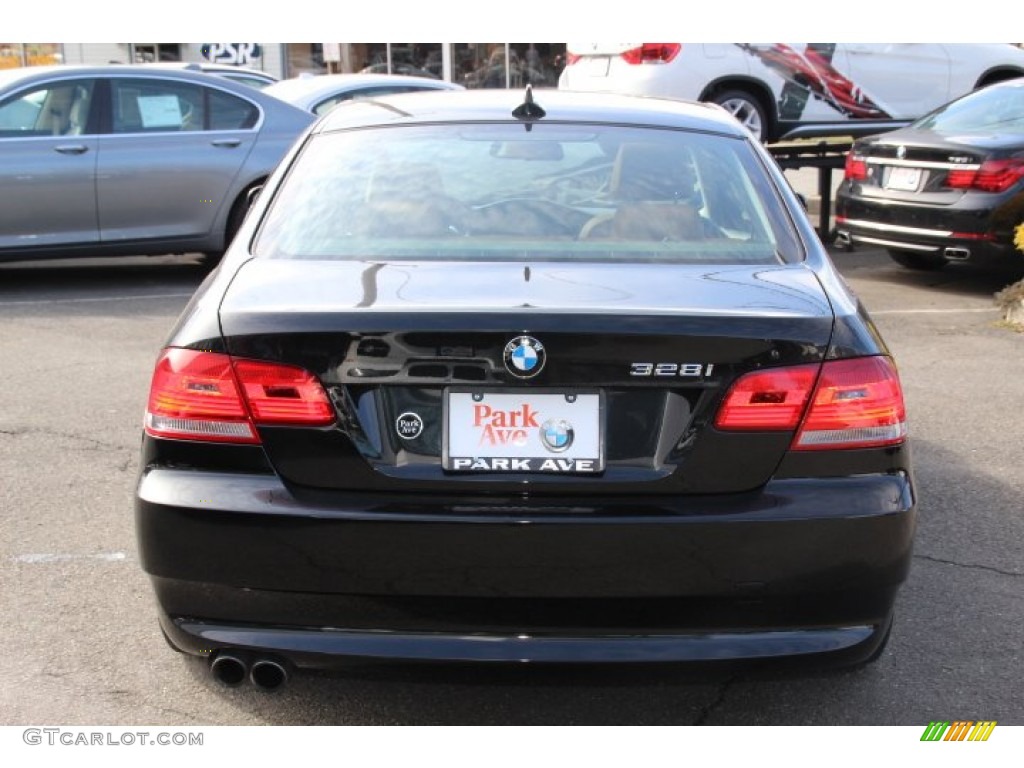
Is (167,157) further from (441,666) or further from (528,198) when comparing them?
(441,666)

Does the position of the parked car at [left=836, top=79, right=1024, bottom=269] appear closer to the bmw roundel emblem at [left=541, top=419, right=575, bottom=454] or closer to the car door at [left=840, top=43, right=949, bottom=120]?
the car door at [left=840, top=43, right=949, bottom=120]

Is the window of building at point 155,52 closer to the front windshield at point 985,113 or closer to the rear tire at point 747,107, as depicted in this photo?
the rear tire at point 747,107

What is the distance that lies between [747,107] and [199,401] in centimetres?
1191

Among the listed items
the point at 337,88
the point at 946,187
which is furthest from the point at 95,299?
the point at 946,187

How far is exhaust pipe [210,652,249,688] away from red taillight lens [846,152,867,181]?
809cm

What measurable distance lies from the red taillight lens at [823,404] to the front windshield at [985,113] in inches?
297

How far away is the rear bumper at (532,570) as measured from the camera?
287 centimetres

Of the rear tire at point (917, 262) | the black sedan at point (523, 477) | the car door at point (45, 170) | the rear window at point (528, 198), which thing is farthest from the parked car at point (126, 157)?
the black sedan at point (523, 477)

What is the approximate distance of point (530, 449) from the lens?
9.49ft

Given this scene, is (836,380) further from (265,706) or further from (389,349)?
(265,706)

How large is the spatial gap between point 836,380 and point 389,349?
3.27 ft

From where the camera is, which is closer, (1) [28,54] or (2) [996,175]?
(2) [996,175]

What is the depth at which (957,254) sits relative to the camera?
9.47m

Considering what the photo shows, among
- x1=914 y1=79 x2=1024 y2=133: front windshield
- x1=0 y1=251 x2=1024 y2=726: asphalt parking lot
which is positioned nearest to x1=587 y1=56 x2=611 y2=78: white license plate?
x1=914 y1=79 x2=1024 y2=133: front windshield
